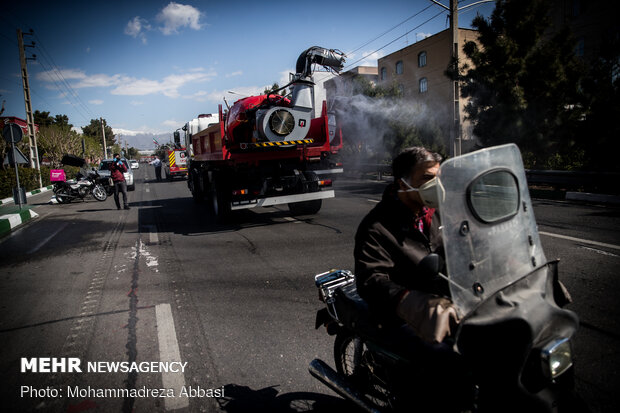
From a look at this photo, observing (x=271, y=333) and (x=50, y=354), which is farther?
(x=271, y=333)

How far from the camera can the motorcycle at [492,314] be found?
56.1 inches

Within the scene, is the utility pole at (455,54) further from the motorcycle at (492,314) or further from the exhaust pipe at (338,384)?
the motorcycle at (492,314)

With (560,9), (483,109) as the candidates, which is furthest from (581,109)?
(560,9)

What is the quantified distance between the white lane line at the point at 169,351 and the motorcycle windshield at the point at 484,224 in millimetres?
2068

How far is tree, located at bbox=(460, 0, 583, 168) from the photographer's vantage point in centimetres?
1126

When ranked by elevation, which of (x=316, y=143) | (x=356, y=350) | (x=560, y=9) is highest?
(x=560, y=9)

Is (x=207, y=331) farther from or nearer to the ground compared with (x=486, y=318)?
nearer to the ground

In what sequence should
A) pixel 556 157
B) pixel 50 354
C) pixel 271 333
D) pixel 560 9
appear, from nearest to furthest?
pixel 50 354
pixel 271 333
pixel 556 157
pixel 560 9

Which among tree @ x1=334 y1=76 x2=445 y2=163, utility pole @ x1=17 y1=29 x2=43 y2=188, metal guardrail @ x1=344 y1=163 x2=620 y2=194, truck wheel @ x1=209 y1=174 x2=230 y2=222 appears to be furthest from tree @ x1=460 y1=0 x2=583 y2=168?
utility pole @ x1=17 y1=29 x2=43 y2=188

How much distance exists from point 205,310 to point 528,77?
12.1 m

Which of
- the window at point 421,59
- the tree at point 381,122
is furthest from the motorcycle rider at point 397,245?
the window at point 421,59

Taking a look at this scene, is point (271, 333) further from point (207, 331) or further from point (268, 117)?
point (268, 117)

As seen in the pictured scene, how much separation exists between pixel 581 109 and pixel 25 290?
14065 mm

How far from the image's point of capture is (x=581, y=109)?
1119cm
